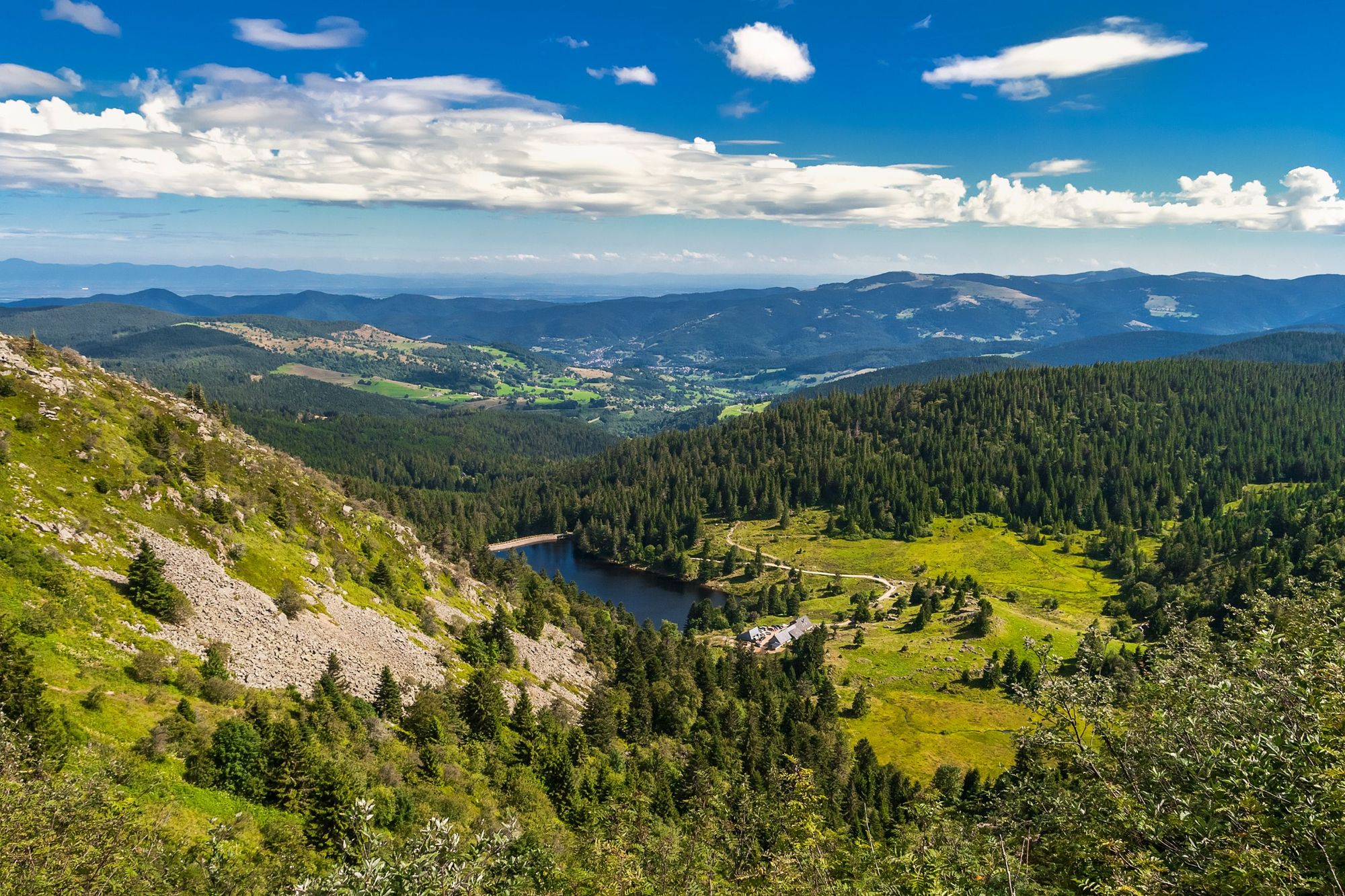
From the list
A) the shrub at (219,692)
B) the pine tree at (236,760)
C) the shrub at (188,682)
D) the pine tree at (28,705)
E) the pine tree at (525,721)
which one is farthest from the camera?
the pine tree at (525,721)

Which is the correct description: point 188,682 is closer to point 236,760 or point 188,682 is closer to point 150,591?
point 236,760

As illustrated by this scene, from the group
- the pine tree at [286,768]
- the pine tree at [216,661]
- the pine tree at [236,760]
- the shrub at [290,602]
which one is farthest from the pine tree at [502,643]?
the pine tree at [236,760]

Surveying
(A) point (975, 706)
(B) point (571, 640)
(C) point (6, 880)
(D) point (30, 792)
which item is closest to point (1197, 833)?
(C) point (6, 880)

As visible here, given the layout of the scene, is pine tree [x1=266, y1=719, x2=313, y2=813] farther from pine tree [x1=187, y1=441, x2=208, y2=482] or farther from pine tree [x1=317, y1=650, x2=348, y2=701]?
pine tree [x1=187, y1=441, x2=208, y2=482]

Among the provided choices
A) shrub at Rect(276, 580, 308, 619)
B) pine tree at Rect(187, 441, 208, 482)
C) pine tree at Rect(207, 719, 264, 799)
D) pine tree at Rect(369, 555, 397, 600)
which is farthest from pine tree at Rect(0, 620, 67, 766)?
pine tree at Rect(369, 555, 397, 600)

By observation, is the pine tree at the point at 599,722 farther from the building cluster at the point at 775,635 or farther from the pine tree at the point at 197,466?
the building cluster at the point at 775,635

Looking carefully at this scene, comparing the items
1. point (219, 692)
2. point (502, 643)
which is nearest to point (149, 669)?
point (219, 692)
